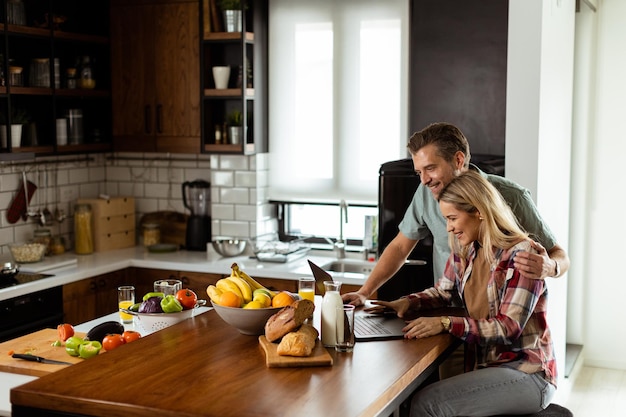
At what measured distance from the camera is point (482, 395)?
3.00 meters

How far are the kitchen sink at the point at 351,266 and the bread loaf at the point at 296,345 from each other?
108 inches

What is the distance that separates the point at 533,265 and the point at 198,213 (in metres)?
3.53

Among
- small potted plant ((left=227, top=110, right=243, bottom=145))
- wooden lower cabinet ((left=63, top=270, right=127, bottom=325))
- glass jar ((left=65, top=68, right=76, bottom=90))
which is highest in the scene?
glass jar ((left=65, top=68, right=76, bottom=90))

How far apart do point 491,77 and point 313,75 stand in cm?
127

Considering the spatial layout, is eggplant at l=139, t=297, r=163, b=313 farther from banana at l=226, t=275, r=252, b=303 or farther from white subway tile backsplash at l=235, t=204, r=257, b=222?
white subway tile backsplash at l=235, t=204, r=257, b=222

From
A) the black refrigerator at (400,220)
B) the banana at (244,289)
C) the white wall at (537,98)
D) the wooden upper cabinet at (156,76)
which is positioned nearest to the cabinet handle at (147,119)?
the wooden upper cabinet at (156,76)

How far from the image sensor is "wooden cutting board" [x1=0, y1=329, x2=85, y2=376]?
3.09 m

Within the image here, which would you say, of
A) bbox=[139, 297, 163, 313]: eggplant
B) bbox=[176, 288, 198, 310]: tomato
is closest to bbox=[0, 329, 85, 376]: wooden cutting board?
bbox=[139, 297, 163, 313]: eggplant

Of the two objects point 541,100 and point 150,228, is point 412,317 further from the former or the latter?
point 150,228

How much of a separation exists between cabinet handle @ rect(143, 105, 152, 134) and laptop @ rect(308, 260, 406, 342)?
9.65ft

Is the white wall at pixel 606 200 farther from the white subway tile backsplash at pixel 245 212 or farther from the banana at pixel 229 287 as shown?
the banana at pixel 229 287

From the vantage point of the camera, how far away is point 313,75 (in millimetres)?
5871

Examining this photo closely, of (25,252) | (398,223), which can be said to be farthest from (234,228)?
(398,223)

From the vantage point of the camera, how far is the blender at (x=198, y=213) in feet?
19.9
